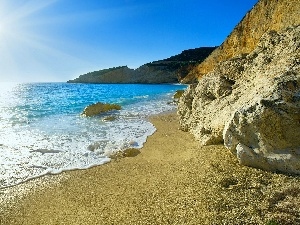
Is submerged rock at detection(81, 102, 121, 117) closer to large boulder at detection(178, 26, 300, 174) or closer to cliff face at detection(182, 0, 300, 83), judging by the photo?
large boulder at detection(178, 26, 300, 174)

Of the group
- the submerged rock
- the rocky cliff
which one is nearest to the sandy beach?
the submerged rock

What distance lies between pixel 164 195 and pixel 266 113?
2.47 meters

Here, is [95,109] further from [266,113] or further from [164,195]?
[266,113]

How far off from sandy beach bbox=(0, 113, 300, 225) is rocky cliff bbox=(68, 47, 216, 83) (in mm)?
100344

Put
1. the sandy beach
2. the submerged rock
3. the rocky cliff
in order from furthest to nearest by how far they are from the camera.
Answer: the rocky cliff < the submerged rock < the sandy beach

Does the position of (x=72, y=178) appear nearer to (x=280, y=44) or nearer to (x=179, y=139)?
(x=179, y=139)

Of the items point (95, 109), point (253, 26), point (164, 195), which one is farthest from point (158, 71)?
point (164, 195)

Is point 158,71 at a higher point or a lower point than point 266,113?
higher

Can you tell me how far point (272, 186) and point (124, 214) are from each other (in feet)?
8.50

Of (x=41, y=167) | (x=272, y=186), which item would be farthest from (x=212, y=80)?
(x=41, y=167)

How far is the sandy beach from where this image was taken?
4164 millimetres

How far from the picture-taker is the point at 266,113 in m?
5.15

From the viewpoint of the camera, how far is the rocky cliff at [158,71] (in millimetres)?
116250

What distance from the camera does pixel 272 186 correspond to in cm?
469
